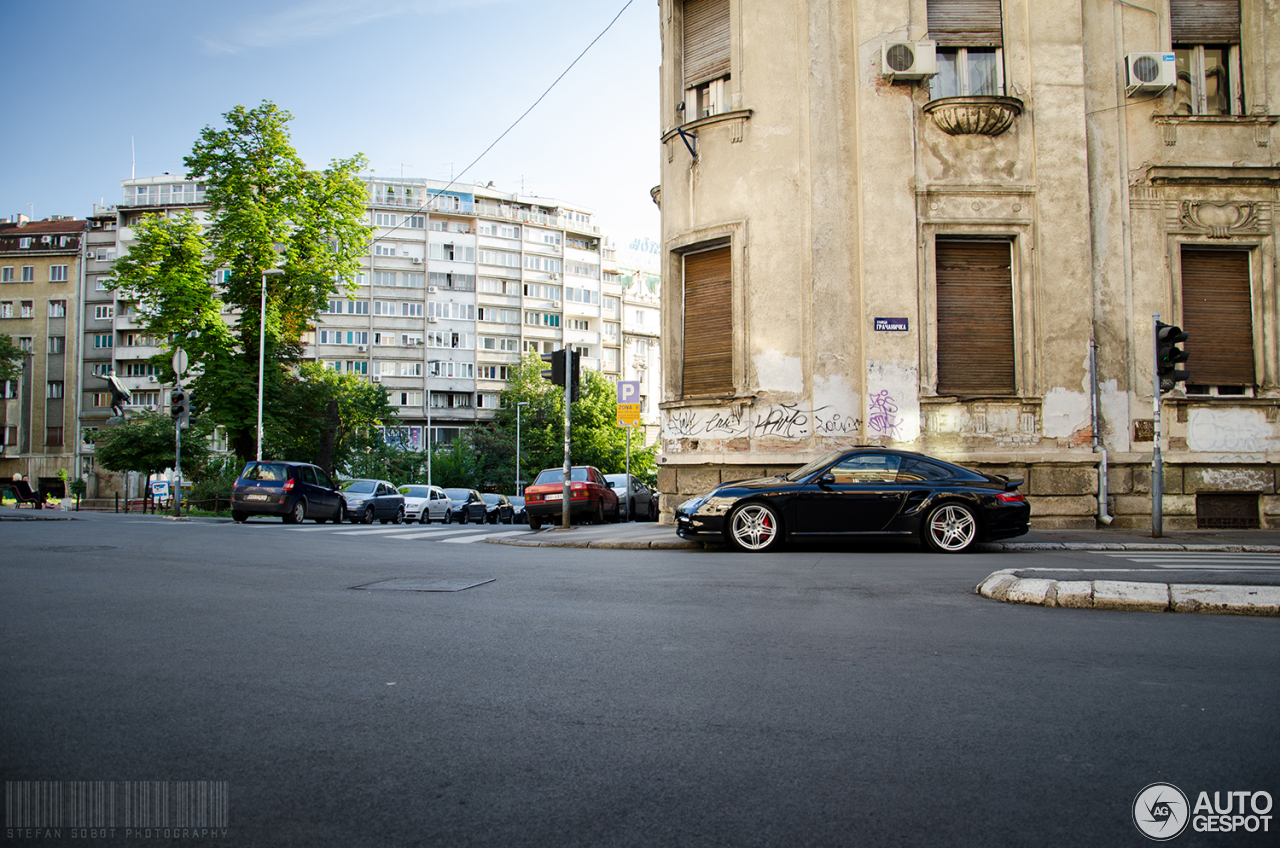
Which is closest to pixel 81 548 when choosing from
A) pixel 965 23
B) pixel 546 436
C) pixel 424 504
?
pixel 965 23

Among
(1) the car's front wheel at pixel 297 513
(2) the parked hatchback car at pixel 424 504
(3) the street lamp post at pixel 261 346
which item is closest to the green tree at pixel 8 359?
(3) the street lamp post at pixel 261 346

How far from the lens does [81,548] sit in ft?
40.2

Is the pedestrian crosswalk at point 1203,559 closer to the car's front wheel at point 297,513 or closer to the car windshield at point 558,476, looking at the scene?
the car windshield at point 558,476

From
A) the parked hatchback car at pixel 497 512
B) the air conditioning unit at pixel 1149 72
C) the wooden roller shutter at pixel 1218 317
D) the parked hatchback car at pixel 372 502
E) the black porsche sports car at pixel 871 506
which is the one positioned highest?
the air conditioning unit at pixel 1149 72

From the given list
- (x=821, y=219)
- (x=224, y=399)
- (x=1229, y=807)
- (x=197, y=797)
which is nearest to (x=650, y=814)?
A: (x=197, y=797)

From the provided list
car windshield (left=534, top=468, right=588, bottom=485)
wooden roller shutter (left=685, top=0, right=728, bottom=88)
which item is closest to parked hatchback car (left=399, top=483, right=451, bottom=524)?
car windshield (left=534, top=468, right=588, bottom=485)

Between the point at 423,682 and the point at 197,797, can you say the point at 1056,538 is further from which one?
the point at 197,797

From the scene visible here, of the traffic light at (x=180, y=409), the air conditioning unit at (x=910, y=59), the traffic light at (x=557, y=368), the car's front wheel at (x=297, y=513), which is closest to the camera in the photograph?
the air conditioning unit at (x=910, y=59)

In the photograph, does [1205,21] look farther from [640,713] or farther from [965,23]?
[640,713]

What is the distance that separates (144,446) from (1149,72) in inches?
1713

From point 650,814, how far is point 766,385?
14782 millimetres

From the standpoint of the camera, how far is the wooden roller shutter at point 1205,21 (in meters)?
17.8

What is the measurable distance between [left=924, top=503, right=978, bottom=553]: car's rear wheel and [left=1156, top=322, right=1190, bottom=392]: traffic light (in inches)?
173

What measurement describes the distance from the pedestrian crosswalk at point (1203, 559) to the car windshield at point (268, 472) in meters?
20.5
